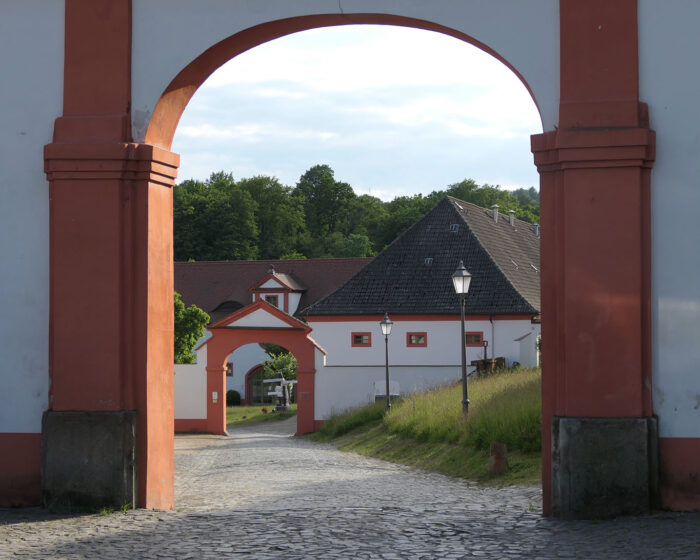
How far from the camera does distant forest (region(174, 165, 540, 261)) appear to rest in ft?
244

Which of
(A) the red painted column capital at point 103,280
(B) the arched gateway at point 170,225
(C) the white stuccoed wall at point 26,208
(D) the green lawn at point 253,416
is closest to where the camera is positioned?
(B) the arched gateway at point 170,225

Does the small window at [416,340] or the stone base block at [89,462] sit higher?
the small window at [416,340]

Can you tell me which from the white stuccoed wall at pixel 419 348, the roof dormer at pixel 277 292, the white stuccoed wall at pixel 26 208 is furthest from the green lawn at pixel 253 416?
the white stuccoed wall at pixel 26 208

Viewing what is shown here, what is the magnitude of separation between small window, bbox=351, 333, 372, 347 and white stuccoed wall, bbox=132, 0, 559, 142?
99.2 feet

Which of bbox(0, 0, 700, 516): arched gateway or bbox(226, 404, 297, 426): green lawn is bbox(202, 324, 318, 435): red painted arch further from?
bbox(0, 0, 700, 516): arched gateway

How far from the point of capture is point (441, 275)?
126 feet

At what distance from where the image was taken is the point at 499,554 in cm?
597

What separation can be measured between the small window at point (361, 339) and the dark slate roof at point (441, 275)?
929 millimetres

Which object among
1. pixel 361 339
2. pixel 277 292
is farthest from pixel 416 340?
pixel 277 292

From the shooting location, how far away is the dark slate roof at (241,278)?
181 ft

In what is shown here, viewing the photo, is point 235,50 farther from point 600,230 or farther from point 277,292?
point 277,292

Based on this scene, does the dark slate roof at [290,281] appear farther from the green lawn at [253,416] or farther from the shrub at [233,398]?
the green lawn at [253,416]

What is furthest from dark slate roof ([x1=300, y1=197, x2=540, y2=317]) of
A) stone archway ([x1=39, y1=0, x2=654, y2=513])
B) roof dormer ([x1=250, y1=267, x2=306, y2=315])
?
stone archway ([x1=39, y1=0, x2=654, y2=513])

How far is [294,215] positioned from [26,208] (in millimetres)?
73518
